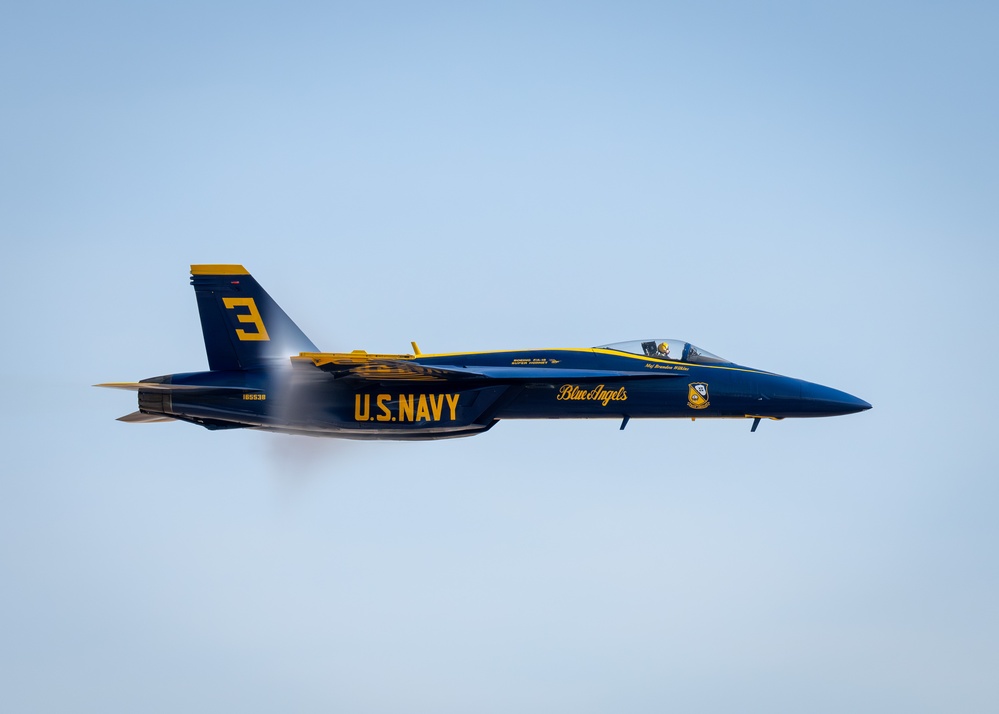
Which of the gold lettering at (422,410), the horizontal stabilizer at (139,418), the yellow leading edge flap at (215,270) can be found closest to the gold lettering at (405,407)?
the gold lettering at (422,410)

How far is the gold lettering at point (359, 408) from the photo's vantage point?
27.2 metres

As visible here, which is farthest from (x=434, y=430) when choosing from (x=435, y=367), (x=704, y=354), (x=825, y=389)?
(x=825, y=389)

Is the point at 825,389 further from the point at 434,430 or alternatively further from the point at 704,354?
the point at 434,430

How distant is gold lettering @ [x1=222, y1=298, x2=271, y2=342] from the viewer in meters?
28.2

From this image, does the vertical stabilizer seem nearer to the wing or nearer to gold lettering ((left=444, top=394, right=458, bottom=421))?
the wing

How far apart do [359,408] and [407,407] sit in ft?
3.48

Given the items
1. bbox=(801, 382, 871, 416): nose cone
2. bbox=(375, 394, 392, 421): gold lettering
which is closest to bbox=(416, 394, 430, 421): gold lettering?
bbox=(375, 394, 392, 421): gold lettering

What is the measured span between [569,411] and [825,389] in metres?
5.99

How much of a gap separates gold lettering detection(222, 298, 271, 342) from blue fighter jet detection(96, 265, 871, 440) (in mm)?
23

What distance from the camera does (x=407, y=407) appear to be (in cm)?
2725

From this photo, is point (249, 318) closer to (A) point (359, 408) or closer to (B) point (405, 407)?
(A) point (359, 408)

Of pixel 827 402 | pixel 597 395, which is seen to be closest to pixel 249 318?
pixel 597 395

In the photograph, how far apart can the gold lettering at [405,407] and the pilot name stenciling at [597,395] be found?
11.0 ft

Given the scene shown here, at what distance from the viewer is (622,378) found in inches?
1082
